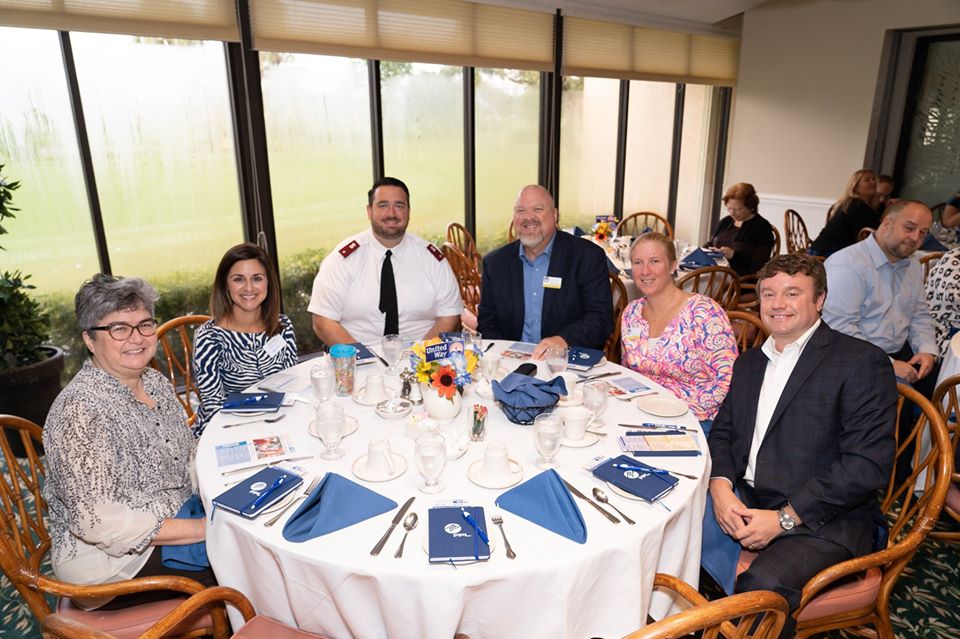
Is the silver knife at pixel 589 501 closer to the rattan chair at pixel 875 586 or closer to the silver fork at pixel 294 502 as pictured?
the rattan chair at pixel 875 586

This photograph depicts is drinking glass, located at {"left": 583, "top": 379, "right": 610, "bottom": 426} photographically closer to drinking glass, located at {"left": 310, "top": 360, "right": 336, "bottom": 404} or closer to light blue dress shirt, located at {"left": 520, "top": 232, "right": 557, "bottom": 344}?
drinking glass, located at {"left": 310, "top": 360, "right": 336, "bottom": 404}

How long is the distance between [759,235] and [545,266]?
2892 mm

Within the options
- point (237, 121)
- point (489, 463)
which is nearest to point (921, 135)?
point (237, 121)

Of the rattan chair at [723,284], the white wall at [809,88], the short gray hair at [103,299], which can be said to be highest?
the white wall at [809,88]

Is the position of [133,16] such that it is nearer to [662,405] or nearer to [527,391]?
[527,391]

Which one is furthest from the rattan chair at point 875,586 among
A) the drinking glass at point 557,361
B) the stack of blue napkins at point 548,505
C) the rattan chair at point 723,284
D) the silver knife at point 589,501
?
the rattan chair at point 723,284

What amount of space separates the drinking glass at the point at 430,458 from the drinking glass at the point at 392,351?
0.86m

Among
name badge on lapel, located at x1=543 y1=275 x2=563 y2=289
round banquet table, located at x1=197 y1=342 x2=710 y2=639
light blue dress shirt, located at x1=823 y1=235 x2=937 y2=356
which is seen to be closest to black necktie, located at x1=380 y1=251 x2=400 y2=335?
name badge on lapel, located at x1=543 y1=275 x2=563 y2=289

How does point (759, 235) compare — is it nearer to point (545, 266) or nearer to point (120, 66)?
point (545, 266)

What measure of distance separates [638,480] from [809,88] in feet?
23.3

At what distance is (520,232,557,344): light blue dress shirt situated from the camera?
3.25 m

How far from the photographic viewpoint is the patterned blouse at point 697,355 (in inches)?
97.1

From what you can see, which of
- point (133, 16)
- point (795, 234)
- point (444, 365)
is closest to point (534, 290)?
point (444, 365)

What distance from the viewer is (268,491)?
1.62 metres
